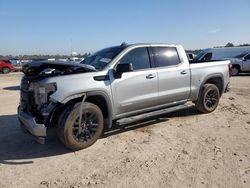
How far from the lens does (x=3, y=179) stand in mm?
4055

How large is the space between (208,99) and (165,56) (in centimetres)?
200

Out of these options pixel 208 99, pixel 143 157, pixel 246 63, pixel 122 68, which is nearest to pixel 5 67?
pixel 246 63

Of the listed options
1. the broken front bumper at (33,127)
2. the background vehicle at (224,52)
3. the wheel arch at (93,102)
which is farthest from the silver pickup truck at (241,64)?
the broken front bumper at (33,127)

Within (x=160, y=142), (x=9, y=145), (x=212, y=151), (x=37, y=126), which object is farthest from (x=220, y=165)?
(x=9, y=145)

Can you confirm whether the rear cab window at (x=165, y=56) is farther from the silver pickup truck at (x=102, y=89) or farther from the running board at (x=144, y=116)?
the running board at (x=144, y=116)

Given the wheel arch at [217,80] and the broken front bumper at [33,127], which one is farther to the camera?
the wheel arch at [217,80]

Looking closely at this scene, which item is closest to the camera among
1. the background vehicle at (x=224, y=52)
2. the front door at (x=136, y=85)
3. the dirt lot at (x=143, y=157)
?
the dirt lot at (x=143, y=157)

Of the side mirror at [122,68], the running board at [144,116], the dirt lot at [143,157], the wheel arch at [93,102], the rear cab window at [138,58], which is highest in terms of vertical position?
the rear cab window at [138,58]

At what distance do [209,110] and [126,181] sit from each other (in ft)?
14.5

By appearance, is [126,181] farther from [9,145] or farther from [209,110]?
[209,110]

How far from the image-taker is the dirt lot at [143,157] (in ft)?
13.0

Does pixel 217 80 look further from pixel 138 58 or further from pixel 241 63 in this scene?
pixel 241 63

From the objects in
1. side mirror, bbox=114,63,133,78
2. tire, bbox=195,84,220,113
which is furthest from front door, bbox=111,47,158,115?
tire, bbox=195,84,220,113

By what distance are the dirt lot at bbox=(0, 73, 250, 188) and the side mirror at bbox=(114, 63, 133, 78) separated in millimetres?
1317
